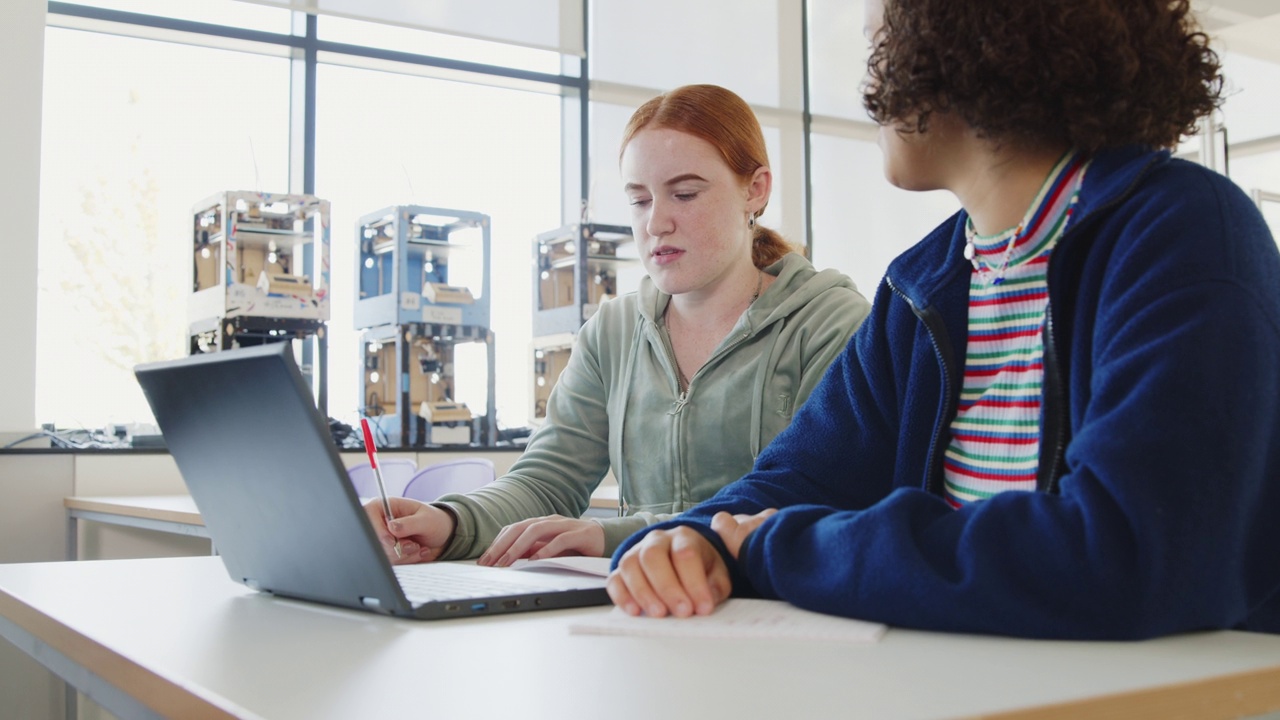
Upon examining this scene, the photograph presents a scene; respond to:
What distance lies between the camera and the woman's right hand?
132 cm

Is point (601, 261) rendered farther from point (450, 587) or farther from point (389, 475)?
point (450, 587)

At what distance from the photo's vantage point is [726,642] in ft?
2.45

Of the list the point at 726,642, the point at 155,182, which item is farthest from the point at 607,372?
the point at 155,182

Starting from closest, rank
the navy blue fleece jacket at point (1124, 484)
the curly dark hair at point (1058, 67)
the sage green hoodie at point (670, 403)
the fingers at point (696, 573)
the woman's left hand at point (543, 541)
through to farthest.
A: the navy blue fleece jacket at point (1124, 484), the fingers at point (696, 573), the curly dark hair at point (1058, 67), the woman's left hand at point (543, 541), the sage green hoodie at point (670, 403)

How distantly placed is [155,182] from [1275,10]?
5.16 m

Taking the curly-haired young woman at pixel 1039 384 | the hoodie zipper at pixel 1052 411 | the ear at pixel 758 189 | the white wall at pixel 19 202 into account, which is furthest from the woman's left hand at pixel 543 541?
the white wall at pixel 19 202

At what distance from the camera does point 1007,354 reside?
1.05 meters

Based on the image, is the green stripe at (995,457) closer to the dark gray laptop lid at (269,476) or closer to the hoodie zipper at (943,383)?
the hoodie zipper at (943,383)

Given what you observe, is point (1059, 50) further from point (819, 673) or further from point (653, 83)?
point (653, 83)

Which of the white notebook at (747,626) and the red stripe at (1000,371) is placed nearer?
the white notebook at (747,626)

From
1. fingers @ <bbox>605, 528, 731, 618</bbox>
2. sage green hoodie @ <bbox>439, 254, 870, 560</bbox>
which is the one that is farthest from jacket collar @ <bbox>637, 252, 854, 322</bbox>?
fingers @ <bbox>605, 528, 731, 618</bbox>

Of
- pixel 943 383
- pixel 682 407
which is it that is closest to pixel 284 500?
pixel 943 383

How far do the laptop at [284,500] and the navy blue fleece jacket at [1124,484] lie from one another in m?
0.23

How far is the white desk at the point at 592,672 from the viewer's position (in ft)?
1.91
